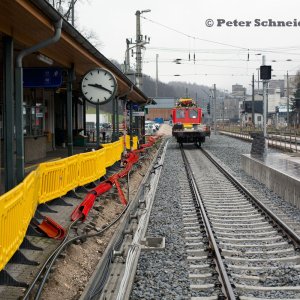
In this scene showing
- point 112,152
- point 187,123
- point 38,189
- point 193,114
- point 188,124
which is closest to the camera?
point 38,189

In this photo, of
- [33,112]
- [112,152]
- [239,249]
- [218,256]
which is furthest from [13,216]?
[33,112]

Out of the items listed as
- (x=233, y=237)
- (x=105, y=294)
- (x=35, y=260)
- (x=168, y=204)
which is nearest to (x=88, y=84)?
(x=168, y=204)

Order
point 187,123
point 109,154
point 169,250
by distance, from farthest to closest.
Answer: point 187,123 < point 109,154 < point 169,250

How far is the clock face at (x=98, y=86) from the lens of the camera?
12.0 m

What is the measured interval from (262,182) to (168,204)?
5.70m

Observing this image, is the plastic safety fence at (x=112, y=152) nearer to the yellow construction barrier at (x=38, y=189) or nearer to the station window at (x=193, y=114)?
the yellow construction barrier at (x=38, y=189)

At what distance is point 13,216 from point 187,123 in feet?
105

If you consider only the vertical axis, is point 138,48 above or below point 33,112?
above

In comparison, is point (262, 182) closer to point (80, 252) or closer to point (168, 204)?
point (168, 204)

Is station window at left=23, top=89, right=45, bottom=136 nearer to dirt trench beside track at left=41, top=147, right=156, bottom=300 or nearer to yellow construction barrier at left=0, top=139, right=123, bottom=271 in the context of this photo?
yellow construction barrier at left=0, top=139, right=123, bottom=271

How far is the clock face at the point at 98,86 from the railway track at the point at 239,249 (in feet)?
11.0

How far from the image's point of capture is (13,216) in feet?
19.6

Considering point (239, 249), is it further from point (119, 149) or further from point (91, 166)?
point (119, 149)

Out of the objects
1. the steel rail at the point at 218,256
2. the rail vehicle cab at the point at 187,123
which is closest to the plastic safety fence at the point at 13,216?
the steel rail at the point at 218,256
